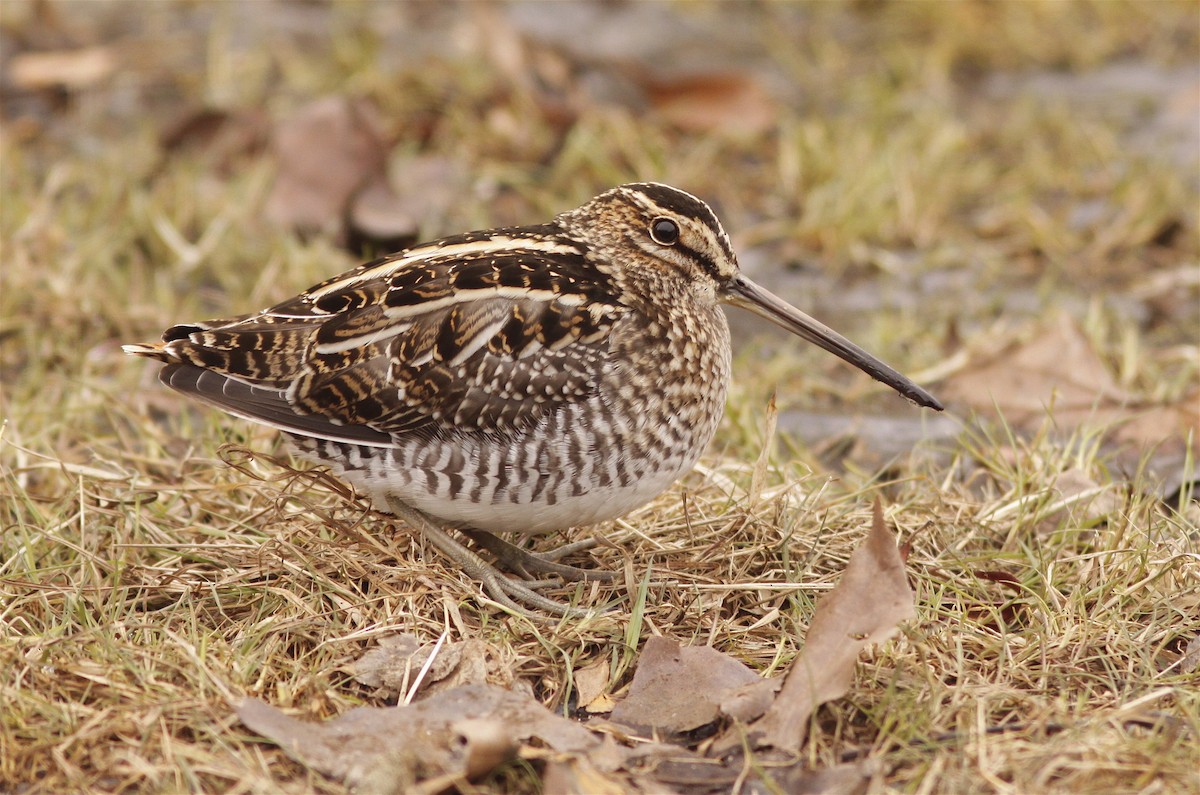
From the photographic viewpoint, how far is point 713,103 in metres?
7.91

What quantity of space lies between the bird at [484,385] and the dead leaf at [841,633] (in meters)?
0.67

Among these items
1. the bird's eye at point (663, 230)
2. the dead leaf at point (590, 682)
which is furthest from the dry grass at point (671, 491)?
the bird's eye at point (663, 230)

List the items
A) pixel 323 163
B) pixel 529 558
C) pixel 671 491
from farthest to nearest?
pixel 323 163 → pixel 671 491 → pixel 529 558

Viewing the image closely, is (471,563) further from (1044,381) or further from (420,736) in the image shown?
(1044,381)

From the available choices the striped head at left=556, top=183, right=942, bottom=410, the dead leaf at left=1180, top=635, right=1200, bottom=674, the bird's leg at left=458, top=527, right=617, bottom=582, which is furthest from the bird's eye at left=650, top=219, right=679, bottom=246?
the dead leaf at left=1180, top=635, right=1200, bottom=674

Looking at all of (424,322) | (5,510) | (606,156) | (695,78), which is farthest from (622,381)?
(695,78)

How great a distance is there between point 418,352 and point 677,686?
1123mm

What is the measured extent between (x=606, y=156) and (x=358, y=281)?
124 inches

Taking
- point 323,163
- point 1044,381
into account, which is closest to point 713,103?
point 323,163

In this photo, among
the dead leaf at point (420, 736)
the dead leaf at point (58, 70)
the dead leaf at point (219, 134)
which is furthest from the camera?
the dead leaf at point (58, 70)

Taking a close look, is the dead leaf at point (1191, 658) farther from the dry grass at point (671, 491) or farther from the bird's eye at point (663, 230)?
the bird's eye at point (663, 230)

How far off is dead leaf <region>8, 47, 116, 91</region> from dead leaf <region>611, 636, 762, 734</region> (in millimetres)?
5734

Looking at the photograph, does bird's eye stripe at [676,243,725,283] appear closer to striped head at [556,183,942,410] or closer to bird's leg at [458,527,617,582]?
striped head at [556,183,942,410]

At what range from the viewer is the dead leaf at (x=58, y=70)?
8.13 metres
